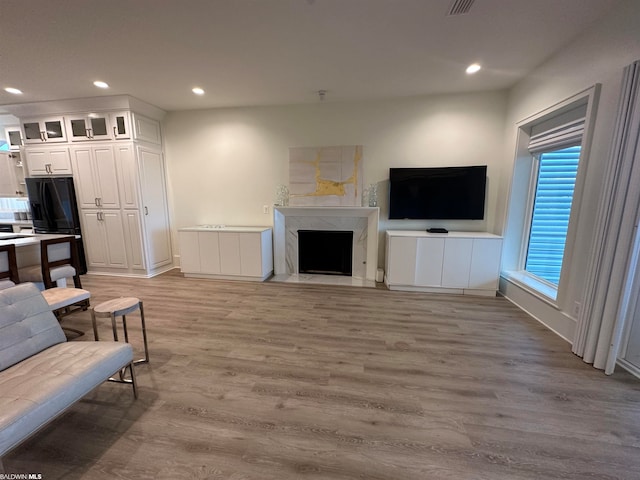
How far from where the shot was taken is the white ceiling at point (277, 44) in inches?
79.8

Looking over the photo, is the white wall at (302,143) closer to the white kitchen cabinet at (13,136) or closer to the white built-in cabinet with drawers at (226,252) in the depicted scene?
the white built-in cabinet with drawers at (226,252)

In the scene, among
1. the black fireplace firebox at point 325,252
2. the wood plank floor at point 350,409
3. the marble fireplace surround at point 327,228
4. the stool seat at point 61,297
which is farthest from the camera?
the black fireplace firebox at point 325,252

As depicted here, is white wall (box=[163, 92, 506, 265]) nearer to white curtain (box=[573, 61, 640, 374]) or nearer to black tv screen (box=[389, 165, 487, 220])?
black tv screen (box=[389, 165, 487, 220])

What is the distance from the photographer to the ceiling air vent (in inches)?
75.5

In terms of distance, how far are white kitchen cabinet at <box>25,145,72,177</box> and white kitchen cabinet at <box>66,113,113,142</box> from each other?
318 millimetres

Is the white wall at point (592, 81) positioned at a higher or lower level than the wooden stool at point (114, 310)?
higher

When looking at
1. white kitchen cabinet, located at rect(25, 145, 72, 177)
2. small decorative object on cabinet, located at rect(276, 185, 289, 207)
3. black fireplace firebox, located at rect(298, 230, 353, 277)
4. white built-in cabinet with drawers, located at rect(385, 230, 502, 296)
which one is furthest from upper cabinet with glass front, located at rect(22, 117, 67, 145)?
white built-in cabinet with drawers, located at rect(385, 230, 502, 296)

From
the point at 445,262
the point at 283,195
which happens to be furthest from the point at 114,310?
the point at 445,262

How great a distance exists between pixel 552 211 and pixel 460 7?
8.29 feet

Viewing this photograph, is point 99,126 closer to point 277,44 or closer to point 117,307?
point 277,44

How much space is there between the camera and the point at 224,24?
2215mm

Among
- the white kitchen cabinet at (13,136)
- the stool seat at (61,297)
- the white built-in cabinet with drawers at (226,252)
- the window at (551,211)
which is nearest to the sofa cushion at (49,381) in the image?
the stool seat at (61,297)

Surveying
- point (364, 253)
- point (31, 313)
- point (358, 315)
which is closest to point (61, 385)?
point (31, 313)

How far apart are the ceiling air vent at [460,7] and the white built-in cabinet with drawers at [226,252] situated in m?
3.33
